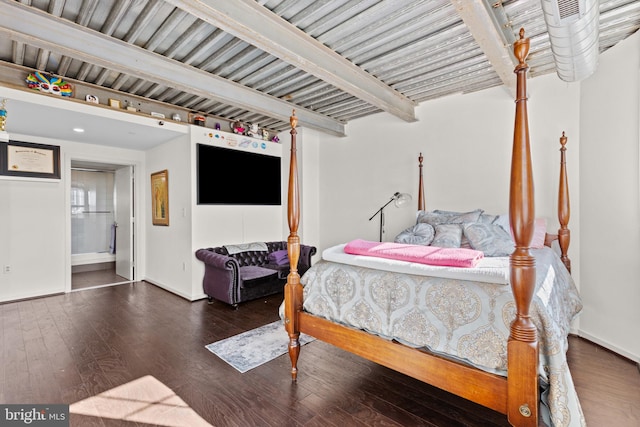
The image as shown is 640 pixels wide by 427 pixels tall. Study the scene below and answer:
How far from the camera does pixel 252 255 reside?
4637mm

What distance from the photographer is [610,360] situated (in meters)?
2.49

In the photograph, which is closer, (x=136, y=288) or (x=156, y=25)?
(x=156, y=25)

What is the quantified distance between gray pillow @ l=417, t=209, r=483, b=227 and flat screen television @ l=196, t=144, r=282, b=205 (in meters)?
2.70

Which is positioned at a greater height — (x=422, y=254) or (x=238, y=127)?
(x=238, y=127)

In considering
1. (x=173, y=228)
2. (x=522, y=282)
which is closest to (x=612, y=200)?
(x=522, y=282)

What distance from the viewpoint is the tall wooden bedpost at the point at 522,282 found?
4.11ft

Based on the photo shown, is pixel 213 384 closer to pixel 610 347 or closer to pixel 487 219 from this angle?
pixel 487 219

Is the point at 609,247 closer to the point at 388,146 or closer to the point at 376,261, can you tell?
the point at 376,261

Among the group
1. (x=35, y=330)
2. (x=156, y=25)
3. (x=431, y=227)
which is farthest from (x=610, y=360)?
(x=35, y=330)

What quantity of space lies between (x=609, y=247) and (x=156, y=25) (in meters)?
4.33

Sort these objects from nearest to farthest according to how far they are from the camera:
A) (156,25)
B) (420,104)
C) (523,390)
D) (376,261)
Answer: (523,390) < (376,261) < (156,25) < (420,104)

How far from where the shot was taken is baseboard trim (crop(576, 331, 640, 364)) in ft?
8.06

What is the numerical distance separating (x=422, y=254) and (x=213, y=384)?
1.71 meters

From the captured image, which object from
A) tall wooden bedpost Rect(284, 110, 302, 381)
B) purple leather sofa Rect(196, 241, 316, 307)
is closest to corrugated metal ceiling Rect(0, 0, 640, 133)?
tall wooden bedpost Rect(284, 110, 302, 381)
